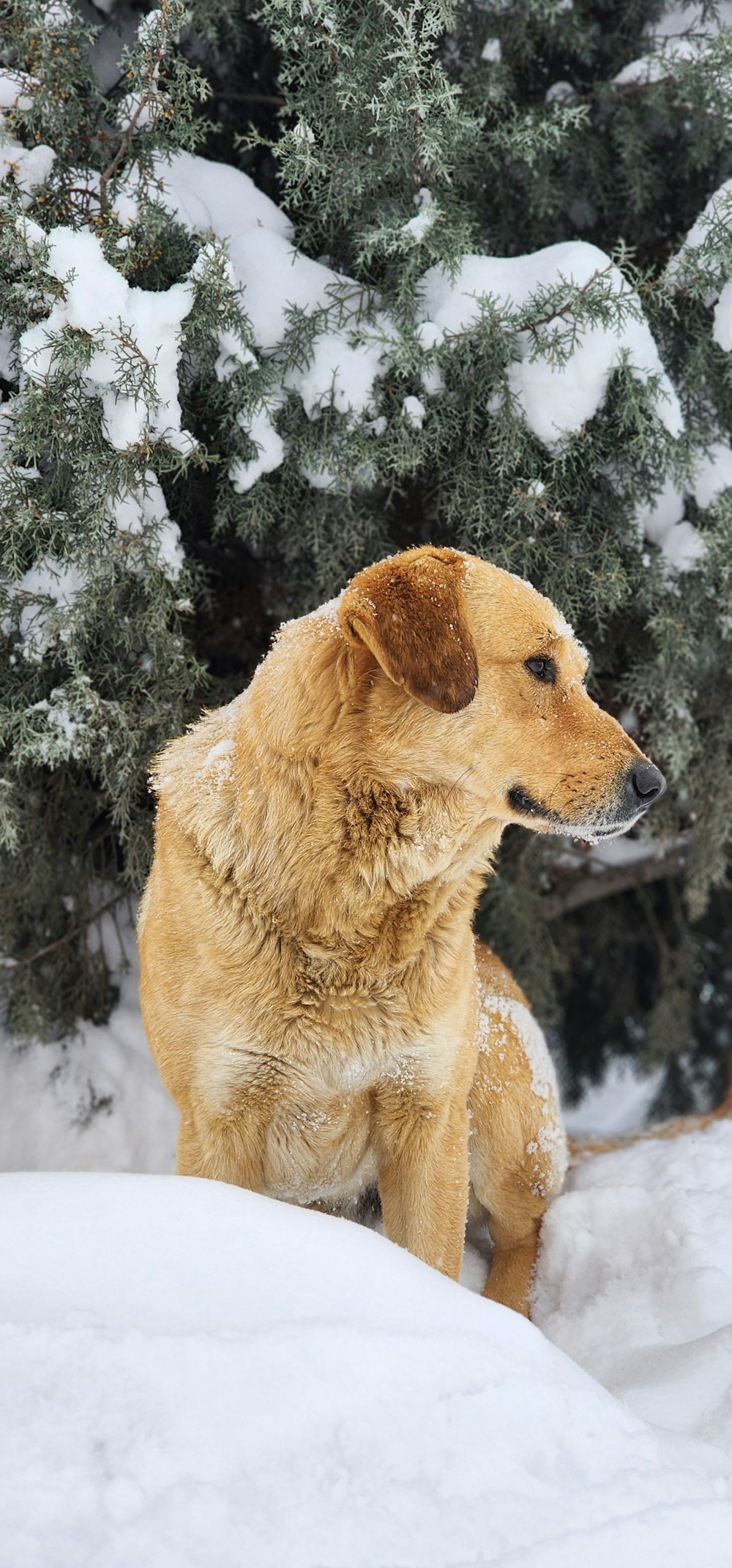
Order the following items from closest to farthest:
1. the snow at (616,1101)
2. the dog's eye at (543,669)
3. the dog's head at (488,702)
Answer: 1. the dog's head at (488,702)
2. the dog's eye at (543,669)
3. the snow at (616,1101)

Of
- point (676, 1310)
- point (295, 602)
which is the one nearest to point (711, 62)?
point (295, 602)

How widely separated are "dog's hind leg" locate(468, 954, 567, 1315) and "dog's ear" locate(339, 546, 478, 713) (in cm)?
132

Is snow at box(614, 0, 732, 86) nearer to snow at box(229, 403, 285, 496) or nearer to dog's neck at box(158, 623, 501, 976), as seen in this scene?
snow at box(229, 403, 285, 496)

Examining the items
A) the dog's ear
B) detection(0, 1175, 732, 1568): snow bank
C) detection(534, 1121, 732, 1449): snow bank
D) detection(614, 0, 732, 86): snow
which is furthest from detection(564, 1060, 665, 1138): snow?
detection(0, 1175, 732, 1568): snow bank

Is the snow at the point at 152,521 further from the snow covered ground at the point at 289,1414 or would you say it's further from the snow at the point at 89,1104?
the snow covered ground at the point at 289,1414

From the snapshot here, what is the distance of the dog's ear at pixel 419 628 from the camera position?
2375 mm

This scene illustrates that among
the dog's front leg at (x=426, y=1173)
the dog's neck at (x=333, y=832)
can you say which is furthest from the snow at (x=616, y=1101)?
the dog's neck at (x=333, y=832)

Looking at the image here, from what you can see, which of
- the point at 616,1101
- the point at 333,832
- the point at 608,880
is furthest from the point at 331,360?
the point at 616,1101

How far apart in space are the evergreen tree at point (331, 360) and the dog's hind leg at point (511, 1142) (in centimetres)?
121

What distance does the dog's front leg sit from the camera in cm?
279

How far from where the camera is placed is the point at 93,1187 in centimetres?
201

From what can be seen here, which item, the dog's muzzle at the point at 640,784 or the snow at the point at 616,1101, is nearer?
the dog's muzzle at the point at 640,784

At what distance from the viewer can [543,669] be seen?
2.61m

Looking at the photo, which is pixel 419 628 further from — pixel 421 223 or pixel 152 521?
pixel 421 223
